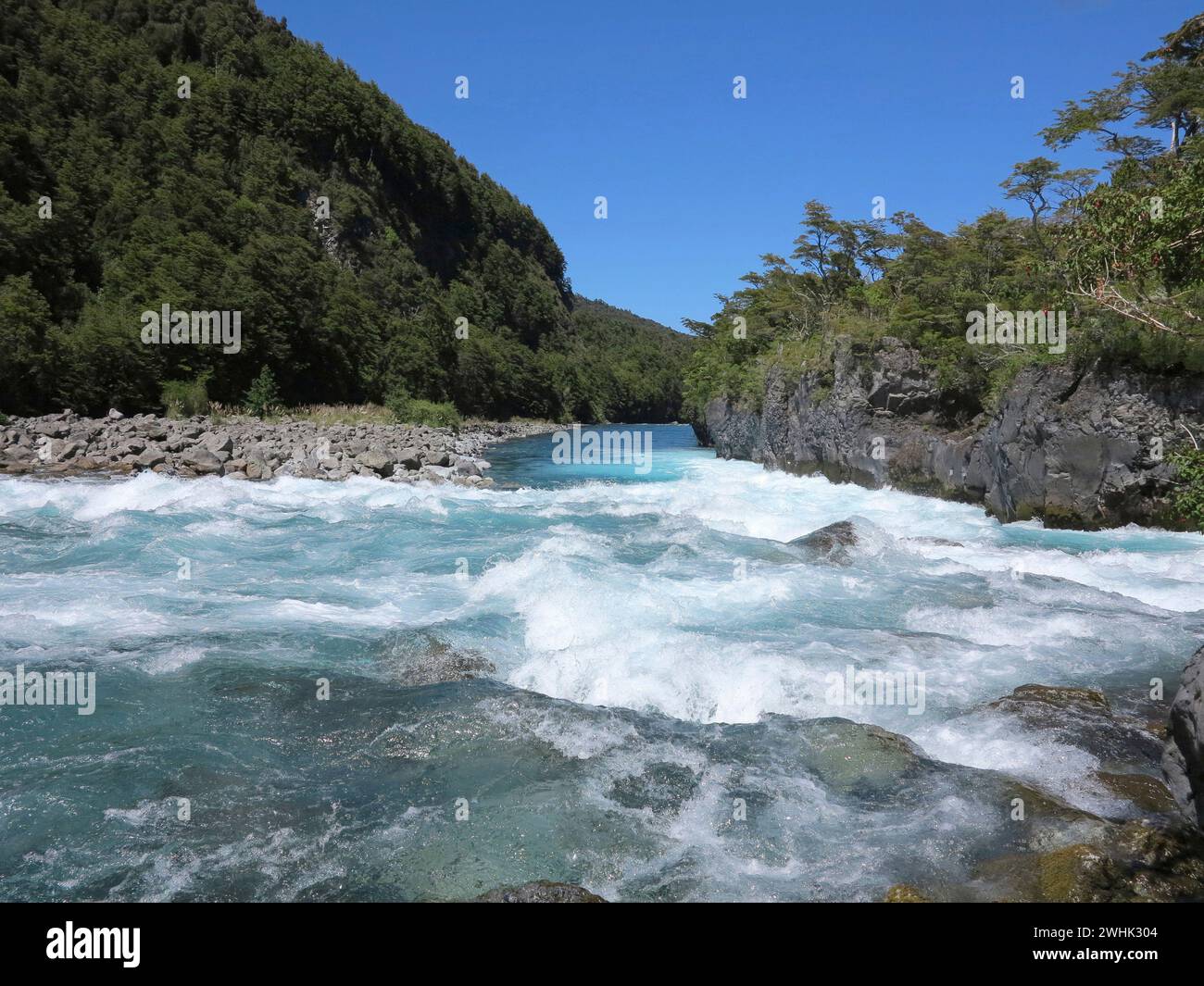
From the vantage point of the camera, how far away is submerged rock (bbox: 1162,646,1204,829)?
4828mm

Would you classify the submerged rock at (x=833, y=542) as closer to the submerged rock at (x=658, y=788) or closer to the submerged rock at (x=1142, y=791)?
the submerged rock at (x=1142, y=791)

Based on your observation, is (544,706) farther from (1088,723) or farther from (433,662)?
(1088,723)

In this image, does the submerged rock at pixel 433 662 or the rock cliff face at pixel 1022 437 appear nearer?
the submerged rock at pixel 433 662

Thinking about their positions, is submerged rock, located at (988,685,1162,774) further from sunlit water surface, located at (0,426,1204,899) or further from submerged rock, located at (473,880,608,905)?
submerged rock, located at (473,880,608,905)

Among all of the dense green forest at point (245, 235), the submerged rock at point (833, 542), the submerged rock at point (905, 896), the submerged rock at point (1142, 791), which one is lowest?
the submerged rock at point (905, 896)

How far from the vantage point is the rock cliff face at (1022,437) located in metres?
15.8

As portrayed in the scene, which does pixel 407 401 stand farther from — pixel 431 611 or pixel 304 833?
pixel 304 833

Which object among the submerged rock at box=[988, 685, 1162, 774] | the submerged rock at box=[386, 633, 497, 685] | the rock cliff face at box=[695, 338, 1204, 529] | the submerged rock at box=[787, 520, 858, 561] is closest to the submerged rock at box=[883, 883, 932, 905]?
the submerged rock at box=[988, 685, 1162, 774]

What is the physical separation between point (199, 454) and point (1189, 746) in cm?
2815

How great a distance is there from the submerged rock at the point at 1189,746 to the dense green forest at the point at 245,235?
45.3m

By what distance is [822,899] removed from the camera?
14.4ft

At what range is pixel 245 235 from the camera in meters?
64.2

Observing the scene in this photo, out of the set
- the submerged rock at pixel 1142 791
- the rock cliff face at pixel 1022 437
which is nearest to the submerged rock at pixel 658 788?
the submerged rock at pixel 1142 791

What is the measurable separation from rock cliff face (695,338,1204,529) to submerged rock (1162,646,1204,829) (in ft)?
37.1
